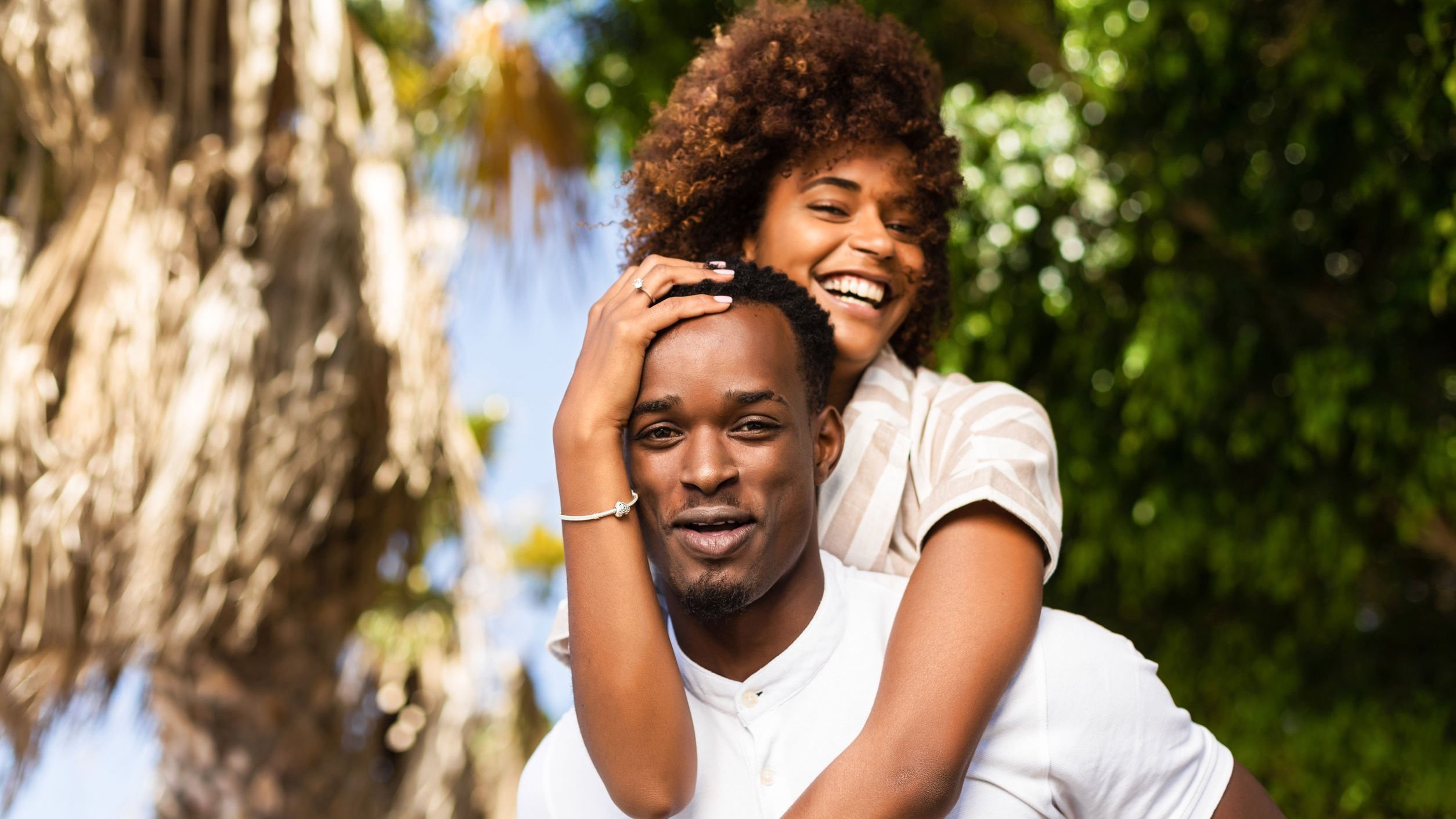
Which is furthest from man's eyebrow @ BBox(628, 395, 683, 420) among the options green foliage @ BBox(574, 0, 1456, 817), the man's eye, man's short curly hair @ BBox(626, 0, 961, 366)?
green foliage @ BBox(574, 0, 1456, 817)

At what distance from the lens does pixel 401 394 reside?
535cm

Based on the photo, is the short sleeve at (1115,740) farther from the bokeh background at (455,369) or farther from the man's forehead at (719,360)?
the bokeh background at (455,369)

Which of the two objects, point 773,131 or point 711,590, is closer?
point 711,590

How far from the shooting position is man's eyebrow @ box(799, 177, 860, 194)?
2602 millimetres

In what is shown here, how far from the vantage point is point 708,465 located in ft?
6.48

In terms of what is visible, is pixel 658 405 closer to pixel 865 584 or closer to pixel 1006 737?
pixel 865 584

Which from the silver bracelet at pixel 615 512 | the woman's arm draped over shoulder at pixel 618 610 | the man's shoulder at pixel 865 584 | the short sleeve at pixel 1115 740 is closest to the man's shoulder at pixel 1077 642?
the short sleeve at pixel 1115 740

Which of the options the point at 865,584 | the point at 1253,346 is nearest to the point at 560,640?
the point at 865,584

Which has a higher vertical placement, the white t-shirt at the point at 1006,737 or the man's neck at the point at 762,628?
the man's neck at the point at 762,628

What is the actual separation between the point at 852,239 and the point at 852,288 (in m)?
0.10

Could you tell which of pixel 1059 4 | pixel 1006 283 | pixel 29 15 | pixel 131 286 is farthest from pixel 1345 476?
pixel 29 15

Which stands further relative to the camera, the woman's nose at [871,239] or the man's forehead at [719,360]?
the woman's nose at [871,239]

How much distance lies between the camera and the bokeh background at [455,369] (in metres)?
4.72

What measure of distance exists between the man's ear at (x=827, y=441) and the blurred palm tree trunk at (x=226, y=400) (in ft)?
10.9
